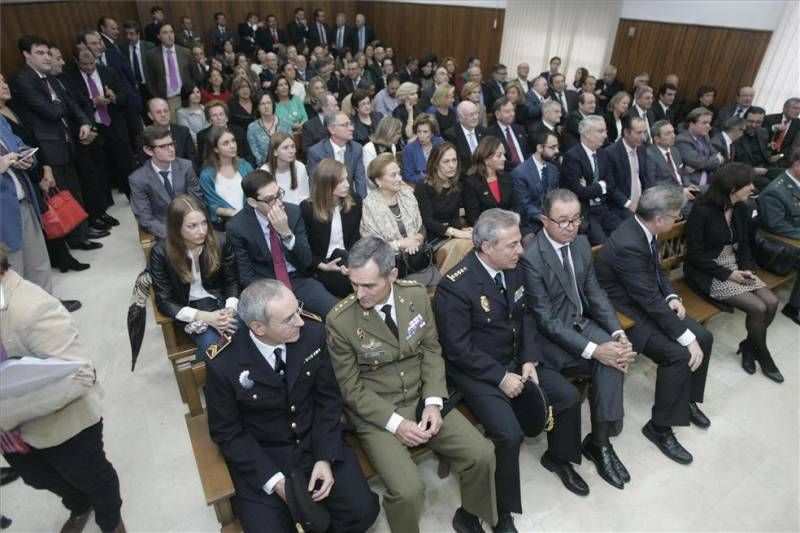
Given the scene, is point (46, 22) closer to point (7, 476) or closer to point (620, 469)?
point (7, 476)

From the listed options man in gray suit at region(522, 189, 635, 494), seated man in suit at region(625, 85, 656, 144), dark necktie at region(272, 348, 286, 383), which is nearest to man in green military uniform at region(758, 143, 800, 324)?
seated man in suit at region(625, 85, 656, 144)

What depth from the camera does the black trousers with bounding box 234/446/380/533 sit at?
1.82 m

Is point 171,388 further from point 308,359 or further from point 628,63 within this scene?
point 628,63

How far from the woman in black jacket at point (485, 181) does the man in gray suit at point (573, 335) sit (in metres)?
1.08

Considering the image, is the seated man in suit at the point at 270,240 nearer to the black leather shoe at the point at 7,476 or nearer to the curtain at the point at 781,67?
the black leather shoe at the point at 7,476

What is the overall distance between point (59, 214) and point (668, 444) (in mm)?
4583

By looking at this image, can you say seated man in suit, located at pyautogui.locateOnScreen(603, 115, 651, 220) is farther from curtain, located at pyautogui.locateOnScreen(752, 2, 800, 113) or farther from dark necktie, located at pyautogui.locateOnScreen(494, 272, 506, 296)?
curtain, located at pyautogui.locateOnScreen(752, 2, 800, 113)

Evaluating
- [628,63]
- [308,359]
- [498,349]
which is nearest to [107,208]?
[308,359]

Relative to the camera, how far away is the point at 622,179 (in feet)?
13.8

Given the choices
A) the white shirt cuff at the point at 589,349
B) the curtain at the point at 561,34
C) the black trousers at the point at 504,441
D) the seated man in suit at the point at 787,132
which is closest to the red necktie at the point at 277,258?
the black trousers at the point at 504,441

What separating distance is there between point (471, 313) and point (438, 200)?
1412 mm

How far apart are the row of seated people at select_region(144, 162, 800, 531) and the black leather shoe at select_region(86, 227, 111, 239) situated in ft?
9.04

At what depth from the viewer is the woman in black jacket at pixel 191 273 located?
2.42 meters

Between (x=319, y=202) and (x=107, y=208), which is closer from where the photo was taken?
(x=319, y=202)
